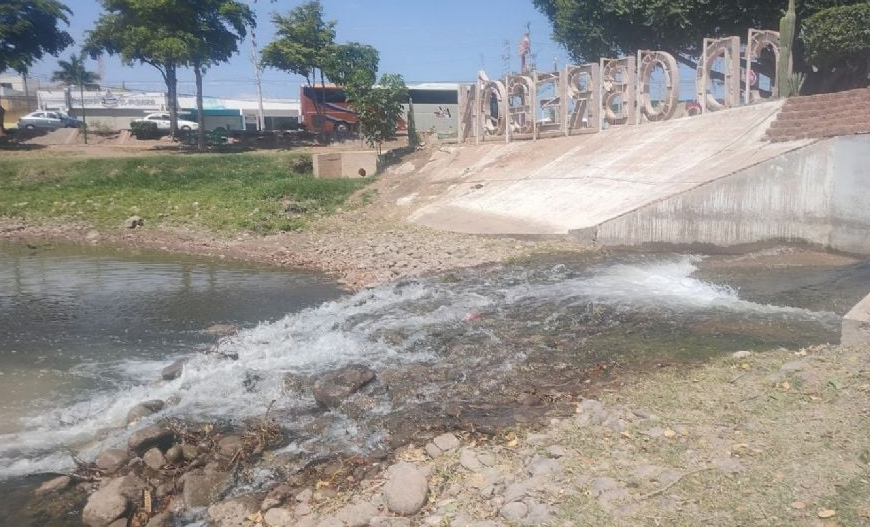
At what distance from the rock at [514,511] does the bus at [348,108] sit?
35190 mm

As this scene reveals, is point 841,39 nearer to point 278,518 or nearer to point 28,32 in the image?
point 278,518

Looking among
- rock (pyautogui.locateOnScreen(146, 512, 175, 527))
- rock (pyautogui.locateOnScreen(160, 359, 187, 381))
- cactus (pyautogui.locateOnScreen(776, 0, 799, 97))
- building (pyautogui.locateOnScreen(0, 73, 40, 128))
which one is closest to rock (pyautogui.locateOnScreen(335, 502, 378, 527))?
rock (pyautogui.locateOnScreen(146, 512, 175, 527))

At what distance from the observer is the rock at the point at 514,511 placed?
4.63m

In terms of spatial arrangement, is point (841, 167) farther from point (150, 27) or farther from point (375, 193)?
point (150, 27)

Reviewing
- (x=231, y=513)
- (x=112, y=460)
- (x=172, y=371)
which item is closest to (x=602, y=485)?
(x=231, y=513)

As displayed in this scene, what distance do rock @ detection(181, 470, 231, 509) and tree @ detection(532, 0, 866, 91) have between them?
2610cm

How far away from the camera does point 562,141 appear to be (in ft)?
75.9

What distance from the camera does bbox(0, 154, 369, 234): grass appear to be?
73.4ft

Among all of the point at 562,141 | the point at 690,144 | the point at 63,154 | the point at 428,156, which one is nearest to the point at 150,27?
the point at 63,154

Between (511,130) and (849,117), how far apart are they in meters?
12.8

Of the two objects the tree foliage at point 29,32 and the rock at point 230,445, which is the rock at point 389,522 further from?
the tree foliage at point 29,32

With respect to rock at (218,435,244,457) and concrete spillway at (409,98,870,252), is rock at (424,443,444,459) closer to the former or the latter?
rock at (218,435,244,457)

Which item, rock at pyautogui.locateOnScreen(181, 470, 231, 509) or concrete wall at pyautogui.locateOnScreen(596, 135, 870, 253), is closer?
rock at pyautogui.locateOnScreen(181, 470, 231, 509)

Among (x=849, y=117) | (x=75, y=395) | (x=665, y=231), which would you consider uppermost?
(x=849, y=117)
